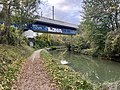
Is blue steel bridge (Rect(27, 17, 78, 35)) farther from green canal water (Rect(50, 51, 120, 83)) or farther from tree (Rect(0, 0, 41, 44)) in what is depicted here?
green canal water (Rect(50, 51, 120, 83))

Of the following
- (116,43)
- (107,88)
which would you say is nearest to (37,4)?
(116,43)

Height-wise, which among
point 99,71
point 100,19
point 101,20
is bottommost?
point 99,71

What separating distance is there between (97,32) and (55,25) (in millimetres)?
30945

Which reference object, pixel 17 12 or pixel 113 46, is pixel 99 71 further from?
pixel 17 12

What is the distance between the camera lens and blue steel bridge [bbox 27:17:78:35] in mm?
53156

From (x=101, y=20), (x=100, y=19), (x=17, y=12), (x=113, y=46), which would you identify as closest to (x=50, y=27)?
(x=101, y=20)

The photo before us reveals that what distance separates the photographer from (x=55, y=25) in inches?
2435

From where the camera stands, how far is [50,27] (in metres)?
59.8

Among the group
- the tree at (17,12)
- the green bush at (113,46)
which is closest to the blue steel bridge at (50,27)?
the tree at (17,12)

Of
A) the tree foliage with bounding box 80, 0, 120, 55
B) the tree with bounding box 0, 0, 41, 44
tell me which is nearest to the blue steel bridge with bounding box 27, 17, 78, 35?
the tree with bounding box 0, 0, 41, 44

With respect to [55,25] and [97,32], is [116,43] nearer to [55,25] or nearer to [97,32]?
[97,32]

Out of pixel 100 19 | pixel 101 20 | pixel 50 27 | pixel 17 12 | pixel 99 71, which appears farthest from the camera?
pixel 50 27

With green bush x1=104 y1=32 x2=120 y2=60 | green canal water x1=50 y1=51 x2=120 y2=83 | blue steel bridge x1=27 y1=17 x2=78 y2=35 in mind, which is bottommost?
green canal water x1=50 y1=51 x2=120 y2=83

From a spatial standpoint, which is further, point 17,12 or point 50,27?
point 50,27
